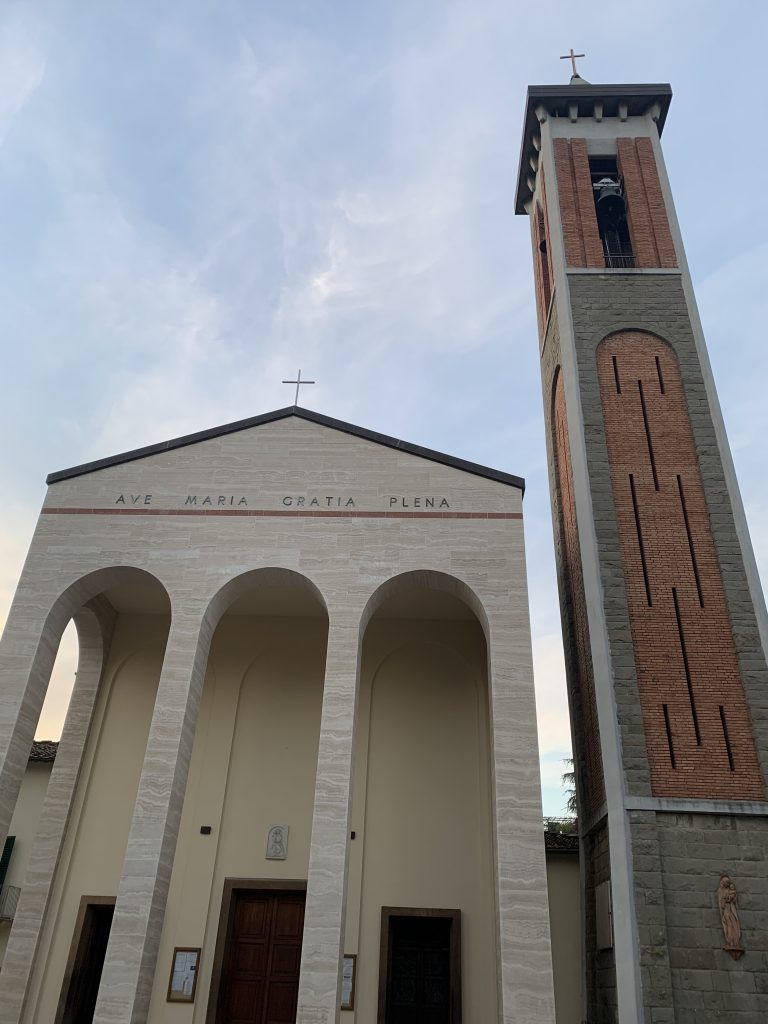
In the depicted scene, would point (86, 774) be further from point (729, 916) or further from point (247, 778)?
point (729, 916)

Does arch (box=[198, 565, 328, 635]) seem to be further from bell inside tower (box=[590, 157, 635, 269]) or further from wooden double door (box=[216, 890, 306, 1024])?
bell inside tower (box=[590, 157, 635, 269])

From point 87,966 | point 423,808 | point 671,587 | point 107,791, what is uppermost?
point 671,587

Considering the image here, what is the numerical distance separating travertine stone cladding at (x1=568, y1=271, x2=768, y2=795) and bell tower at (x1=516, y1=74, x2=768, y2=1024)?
28mm

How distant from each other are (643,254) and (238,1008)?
15.2 metres

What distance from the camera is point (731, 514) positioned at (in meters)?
12.6

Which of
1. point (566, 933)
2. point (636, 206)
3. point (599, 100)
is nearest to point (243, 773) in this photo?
point (566, 933)

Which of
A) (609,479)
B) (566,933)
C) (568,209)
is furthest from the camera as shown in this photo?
(568,209)

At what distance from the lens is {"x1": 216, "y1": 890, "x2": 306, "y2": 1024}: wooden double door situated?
1143 cm

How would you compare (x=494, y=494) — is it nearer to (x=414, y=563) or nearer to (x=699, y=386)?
(x=414, y=563)

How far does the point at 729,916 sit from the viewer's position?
9.48m

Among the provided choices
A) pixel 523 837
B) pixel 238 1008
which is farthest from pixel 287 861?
pixel 523 837

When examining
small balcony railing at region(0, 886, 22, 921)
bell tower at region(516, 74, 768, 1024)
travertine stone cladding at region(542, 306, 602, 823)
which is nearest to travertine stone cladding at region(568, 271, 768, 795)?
bell tower at region(516, 74, 768, 1024)

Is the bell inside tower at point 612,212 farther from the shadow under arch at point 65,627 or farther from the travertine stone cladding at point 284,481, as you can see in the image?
the shadow under arch at point 65,627

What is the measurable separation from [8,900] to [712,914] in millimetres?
10849
